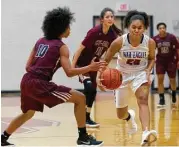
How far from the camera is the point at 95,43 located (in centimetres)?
666

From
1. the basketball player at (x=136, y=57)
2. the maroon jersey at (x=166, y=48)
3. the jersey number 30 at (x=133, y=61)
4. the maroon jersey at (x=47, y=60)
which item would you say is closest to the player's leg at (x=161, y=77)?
the maroon jersey at (x=166, y=48)

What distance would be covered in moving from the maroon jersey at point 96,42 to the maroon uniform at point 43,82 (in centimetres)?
196

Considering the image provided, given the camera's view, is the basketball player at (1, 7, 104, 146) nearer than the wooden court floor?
Yes

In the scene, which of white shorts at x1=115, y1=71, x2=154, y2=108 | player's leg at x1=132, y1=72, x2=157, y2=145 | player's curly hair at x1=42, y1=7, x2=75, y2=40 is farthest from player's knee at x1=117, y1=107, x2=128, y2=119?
player's curly hair at x1=42, y1=7, x2=75, y2=40

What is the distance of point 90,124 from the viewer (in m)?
6.71

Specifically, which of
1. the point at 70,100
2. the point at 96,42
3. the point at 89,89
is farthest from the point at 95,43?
the point at 70,100

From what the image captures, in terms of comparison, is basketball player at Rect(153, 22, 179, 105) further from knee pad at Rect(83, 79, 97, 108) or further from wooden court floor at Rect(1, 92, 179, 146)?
knee pad at Rect(83, 79, 97, 108)

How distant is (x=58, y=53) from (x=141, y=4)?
30.6ft

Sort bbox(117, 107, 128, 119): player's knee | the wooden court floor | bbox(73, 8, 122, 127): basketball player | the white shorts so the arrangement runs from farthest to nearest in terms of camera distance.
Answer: bbox(73, 8, 122, 127): basketball player, bbox(117, 107, 128, 119): player's knee, the wooden court floor, the white shorts

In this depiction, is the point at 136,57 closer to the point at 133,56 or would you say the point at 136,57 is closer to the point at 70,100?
the point at 133,56

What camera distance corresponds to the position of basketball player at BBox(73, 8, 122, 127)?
6.55 metres

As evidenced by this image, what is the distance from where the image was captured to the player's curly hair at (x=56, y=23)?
4.75 m

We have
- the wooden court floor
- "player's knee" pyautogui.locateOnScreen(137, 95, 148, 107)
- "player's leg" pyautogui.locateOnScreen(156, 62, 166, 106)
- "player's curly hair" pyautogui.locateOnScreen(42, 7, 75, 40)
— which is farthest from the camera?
"player's leg" pyautogui.locateOnScreen(156, 62, 166, 106)

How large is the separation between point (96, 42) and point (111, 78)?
1.83m
